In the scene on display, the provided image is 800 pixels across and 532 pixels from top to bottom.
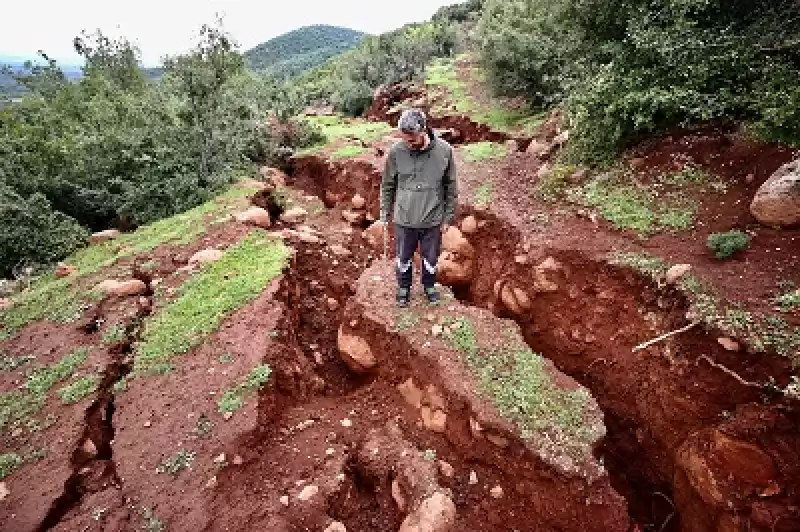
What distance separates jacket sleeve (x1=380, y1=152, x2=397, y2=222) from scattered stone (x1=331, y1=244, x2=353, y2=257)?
2.78 meters

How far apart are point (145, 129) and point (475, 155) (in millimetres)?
6306

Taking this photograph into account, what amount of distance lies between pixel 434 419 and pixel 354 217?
205 inches

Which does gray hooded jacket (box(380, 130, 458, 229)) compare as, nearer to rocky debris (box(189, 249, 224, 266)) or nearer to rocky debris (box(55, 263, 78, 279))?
rocky debris (box(189, 249, 224, 266))

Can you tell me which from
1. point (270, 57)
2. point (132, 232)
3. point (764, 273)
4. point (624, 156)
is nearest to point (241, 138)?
point (132, 232)

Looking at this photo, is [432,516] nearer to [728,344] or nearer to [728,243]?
[728,344]

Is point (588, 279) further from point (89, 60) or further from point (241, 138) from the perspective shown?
point (89, 60)

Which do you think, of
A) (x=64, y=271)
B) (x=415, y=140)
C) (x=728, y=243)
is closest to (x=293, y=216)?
(x=64, y=271)

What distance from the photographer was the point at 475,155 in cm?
969

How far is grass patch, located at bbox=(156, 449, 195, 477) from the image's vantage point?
4.17 m

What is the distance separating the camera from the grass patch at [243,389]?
465 cm

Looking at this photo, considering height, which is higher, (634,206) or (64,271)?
(634,206)

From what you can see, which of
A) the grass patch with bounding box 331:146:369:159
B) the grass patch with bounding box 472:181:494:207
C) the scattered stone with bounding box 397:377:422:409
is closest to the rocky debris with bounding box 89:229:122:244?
the grass patch with bounding box 331:146:369:159

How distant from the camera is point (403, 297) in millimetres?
5559

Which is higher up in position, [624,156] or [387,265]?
[624,156]
